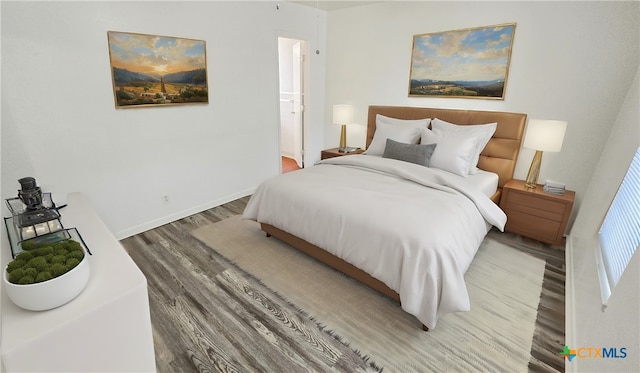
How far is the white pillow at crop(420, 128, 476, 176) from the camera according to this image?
10.0 ft

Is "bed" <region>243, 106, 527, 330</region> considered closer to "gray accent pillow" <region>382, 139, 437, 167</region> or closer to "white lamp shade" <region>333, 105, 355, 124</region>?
"gray accent pillow" <region>382, 139, 437, 167</region>

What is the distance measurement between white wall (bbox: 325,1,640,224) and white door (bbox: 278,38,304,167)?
5.00ft

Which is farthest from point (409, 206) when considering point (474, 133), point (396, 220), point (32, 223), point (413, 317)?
point (32, 223)

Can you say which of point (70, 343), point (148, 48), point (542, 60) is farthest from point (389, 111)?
point (70, 343)

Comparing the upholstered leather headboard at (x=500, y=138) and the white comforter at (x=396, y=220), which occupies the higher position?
the upholstered leather headboard at (x=500, y=138)

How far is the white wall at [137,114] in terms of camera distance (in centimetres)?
227

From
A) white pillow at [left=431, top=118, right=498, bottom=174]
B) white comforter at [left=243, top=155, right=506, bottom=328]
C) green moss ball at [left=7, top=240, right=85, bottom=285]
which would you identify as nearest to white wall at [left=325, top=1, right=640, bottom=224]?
white pillow at [left=431, top=118, right=498, bottom=174]

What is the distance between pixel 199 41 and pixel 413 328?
10.9 feet

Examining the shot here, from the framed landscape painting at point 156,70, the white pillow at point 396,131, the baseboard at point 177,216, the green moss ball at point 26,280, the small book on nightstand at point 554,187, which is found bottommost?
the baseboard at point 177,216

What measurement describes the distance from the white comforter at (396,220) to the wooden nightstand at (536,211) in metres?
0.49

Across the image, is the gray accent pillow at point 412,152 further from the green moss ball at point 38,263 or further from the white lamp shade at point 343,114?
the green moss ball at point 38,263

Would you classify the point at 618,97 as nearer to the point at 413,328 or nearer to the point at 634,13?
the point at 634,13

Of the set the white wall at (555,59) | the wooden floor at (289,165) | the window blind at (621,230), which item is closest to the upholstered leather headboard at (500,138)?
the white wall at (555,59)

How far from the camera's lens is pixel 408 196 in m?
2.35
